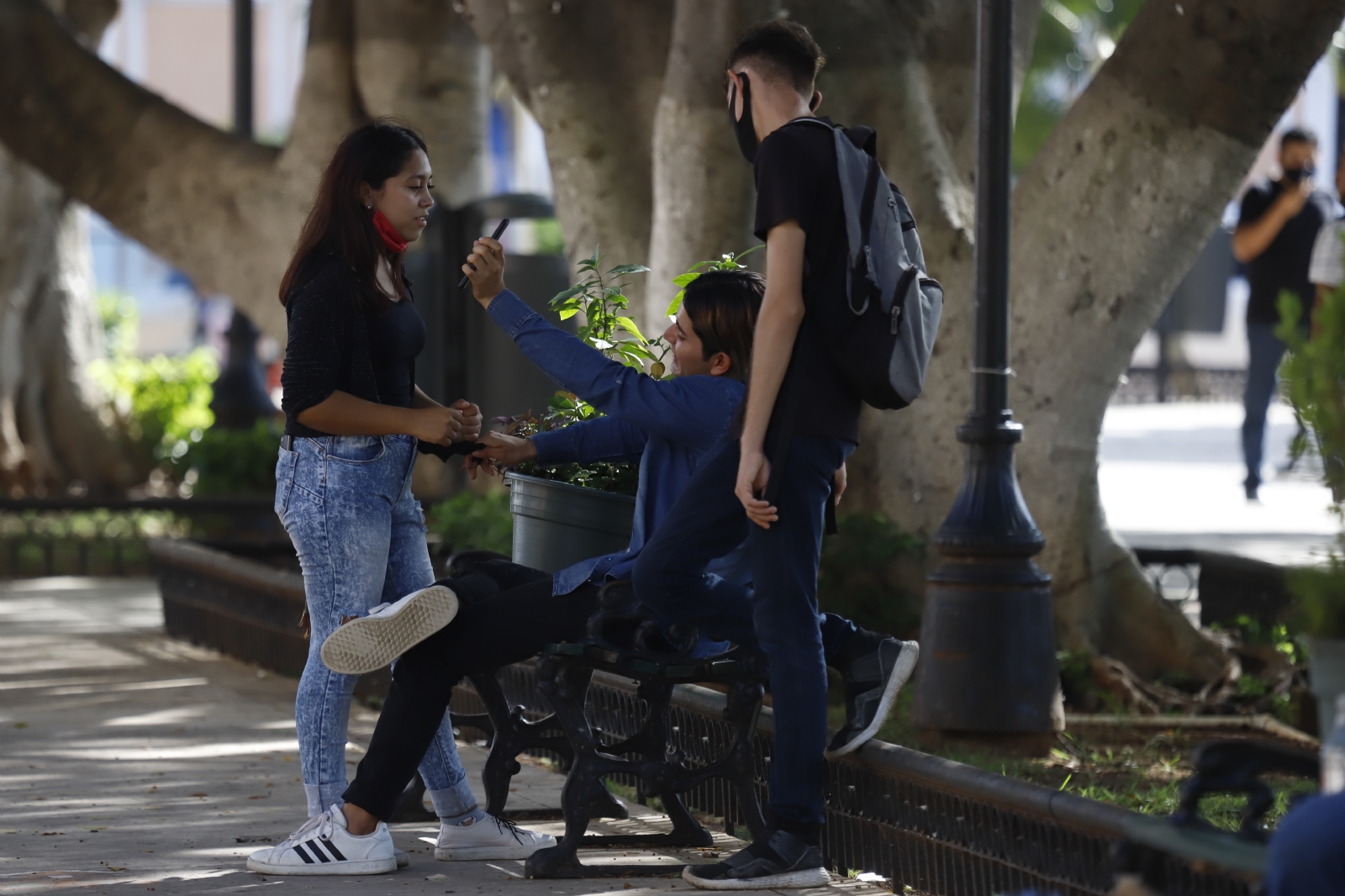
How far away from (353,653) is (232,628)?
503 centimetres

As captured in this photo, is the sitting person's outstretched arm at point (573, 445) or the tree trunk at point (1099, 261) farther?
the tree trunk at point (1099, 261)

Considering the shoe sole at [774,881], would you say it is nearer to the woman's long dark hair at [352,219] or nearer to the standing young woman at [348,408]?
the standing young woman at [348,408]

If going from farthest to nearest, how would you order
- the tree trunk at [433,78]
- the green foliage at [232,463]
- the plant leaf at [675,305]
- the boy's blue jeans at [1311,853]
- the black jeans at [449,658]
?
the green foliage at [232,463], the tree trunk at [433,78], the plant leaf at [675,305], the black jeans at [449,658], the boy's blue jeans at [1311,853]

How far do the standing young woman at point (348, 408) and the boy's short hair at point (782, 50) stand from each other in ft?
2.99

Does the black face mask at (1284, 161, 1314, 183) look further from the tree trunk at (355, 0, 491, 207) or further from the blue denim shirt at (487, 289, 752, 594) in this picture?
the blue denim shirt at (487, 289, 752, 594)

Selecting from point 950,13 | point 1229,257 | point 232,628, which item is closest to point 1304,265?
point 950,13

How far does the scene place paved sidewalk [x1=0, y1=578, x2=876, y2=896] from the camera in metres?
4.80

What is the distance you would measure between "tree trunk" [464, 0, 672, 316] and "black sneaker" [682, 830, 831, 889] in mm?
4429

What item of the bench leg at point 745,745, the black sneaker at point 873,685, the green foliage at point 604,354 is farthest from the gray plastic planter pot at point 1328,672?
the green foliage at point 604,354

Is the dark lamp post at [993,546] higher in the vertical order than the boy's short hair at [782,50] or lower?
lower

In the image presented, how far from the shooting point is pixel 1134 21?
765cm

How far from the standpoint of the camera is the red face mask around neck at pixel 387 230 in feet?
15.9

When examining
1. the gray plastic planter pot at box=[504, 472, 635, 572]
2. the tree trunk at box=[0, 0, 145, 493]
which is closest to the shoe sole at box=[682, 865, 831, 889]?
the gray plastic planter pot at box=[504, 472, 635, 572]

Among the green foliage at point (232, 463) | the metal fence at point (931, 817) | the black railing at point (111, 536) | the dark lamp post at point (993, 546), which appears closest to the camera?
the metal fence at point (931, 817)
